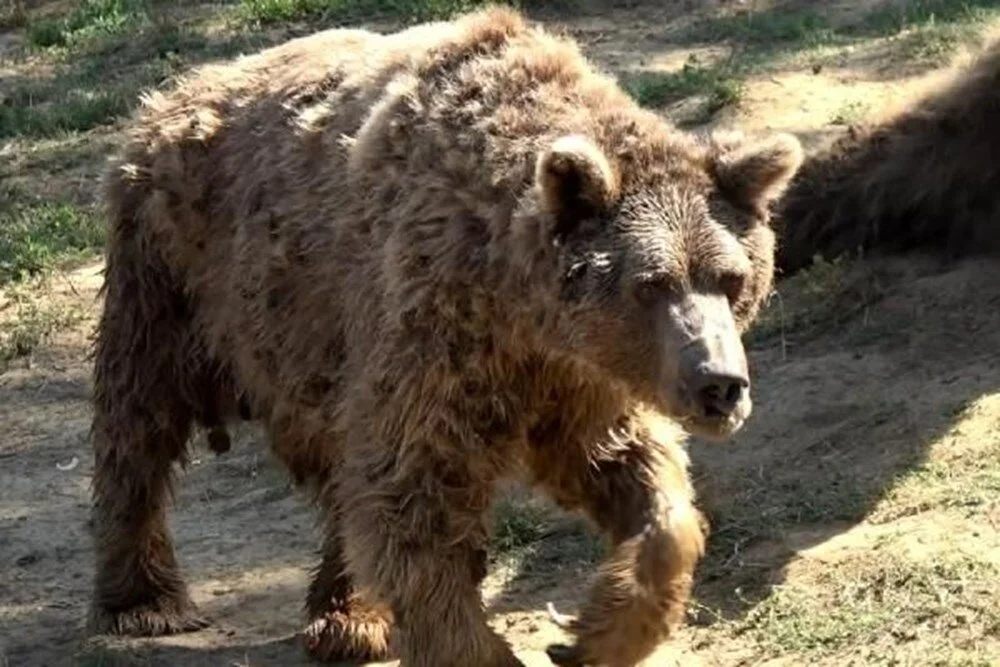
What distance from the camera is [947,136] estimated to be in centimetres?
935

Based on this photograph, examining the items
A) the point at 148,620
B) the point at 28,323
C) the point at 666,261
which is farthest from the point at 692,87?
the point at 666,261

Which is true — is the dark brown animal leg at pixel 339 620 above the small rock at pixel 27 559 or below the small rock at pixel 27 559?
above

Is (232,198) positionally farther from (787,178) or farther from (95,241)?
(95,241)

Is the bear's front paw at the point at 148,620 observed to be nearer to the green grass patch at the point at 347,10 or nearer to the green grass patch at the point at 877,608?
the green grass patch at the point at 877,608

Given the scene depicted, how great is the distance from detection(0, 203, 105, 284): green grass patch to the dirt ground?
960 millimetres

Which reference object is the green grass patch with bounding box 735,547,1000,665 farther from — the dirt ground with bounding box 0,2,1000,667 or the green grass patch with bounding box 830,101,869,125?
the green grass patch with bounding box 830,101,869,125

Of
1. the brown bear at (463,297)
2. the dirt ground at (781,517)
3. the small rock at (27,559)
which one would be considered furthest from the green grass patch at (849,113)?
the small rock at (27,559)

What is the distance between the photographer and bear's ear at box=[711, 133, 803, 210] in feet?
18.6

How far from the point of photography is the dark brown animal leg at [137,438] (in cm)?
736

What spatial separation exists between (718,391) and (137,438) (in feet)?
9.15

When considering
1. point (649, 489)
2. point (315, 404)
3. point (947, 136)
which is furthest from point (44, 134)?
point (649, 489)

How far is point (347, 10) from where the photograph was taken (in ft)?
46.3

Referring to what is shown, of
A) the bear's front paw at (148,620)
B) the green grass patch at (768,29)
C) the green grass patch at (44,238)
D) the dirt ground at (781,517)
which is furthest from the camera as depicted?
the green grass patch at (768,29)

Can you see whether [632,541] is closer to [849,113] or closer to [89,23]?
[849,113]
